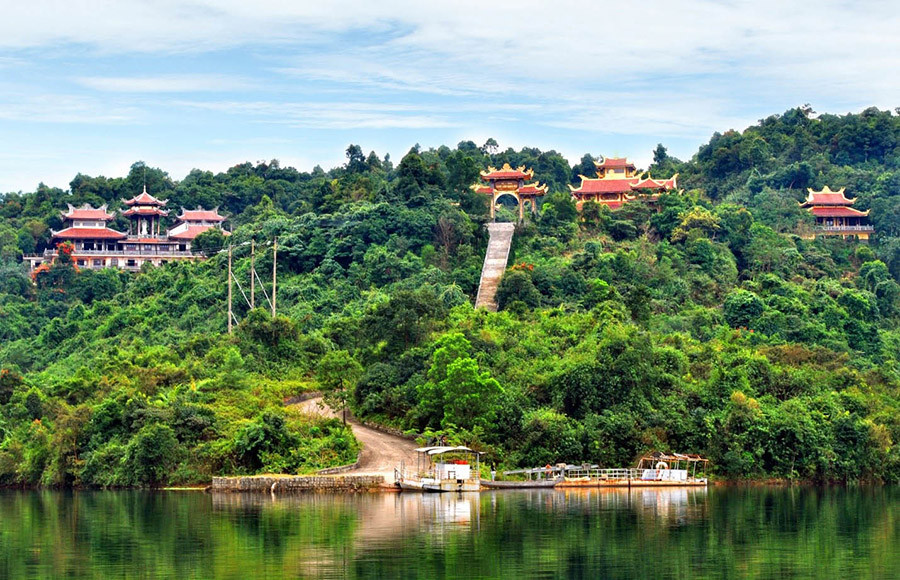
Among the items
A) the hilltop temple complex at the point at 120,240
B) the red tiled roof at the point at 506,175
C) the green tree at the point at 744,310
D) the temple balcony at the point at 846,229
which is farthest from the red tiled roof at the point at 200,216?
the green tree at the point at 744,310

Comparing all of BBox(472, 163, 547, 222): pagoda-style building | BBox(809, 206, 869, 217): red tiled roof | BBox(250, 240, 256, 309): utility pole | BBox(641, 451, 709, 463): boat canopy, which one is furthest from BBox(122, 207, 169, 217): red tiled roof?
BBox(641, 451, 709, 463): boat canopy

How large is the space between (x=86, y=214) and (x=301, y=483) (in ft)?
143

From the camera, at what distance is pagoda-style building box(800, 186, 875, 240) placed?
71.8m

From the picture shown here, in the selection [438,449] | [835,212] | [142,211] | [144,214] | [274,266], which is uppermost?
[142,211]

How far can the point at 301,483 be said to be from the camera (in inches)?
1465

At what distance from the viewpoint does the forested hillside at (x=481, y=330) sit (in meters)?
40.1

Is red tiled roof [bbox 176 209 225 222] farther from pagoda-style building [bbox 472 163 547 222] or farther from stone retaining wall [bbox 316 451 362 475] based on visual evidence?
stone retaining wall [bbox 316 451 362 475]

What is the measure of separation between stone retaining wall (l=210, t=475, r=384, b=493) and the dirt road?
0.63 m

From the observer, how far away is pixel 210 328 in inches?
2311

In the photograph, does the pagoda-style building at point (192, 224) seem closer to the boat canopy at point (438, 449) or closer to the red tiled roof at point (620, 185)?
the red tiled roof at point (620, 185)

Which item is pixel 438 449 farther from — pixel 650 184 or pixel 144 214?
pixel 144 214

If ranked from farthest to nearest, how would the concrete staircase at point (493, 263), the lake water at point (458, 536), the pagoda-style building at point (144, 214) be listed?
1. the pagoda-style building at point (144, 214)
2. the concrete staircase at point (493, 263)
3. the lake water at point (458, 536)

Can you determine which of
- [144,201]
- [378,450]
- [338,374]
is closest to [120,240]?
[144,201]

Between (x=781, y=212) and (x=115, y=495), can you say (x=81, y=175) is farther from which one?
(x=115, y=495)
